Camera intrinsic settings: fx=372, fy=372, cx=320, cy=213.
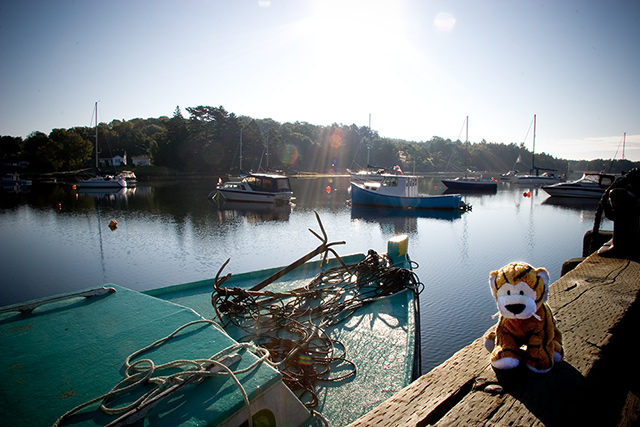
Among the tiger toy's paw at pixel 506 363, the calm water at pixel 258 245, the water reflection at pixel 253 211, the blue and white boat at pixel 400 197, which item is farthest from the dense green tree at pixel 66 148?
the tiger toy's paw at pixel 506 363

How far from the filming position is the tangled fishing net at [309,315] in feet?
13.1

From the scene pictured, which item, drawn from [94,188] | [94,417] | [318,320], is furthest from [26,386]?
[94,188]

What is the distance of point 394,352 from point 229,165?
67406 mm

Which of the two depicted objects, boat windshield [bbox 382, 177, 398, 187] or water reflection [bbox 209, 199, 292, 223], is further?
boat windshield [bbox 382, 177, 398, 187]

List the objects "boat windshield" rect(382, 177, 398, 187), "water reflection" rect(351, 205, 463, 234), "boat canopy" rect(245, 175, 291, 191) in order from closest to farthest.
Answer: "water reflection" rect(351, 205, 463, 234)
"boat windshield" rect(382, 177, 398, 187)
"boat canopy" rect(245, 175, 291, 191)

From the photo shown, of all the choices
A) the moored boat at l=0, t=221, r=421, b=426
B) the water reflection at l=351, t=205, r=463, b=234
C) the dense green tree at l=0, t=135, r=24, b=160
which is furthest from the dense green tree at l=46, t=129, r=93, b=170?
the moored boat at l=0, t=221, r=421, b=426

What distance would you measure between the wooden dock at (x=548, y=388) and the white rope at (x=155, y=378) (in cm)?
119

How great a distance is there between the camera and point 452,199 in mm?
28047

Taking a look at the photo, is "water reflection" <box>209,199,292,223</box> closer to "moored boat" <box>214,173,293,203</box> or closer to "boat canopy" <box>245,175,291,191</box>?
"moored boat" <box>214,173,293,203</box>

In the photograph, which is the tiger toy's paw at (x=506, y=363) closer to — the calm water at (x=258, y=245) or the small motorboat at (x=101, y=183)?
the calm water at (x=258, y=245)

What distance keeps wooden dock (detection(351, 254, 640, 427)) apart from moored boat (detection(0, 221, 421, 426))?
47.0 inches

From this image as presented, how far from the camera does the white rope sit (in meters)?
2.20

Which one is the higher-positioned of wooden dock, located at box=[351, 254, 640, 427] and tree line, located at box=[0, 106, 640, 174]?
tree line, located at box=[0, 106, 640, 174]

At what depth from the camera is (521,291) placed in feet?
7.19
